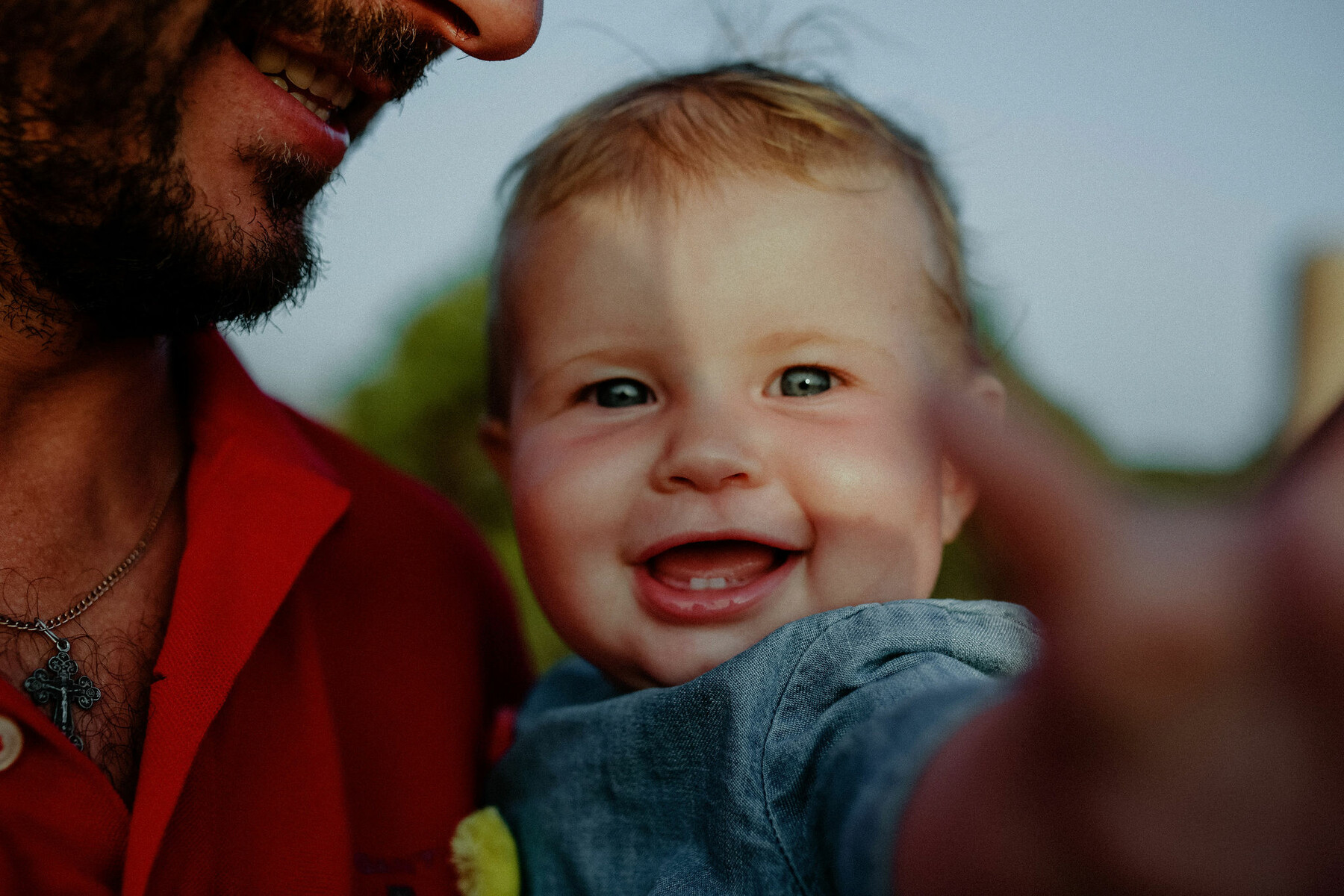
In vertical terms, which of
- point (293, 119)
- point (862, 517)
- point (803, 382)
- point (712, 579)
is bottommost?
point (712, 579)

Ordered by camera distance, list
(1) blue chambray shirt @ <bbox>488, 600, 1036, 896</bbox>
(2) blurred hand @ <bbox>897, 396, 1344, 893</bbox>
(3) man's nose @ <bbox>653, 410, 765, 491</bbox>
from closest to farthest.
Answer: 1. (2) blurred hand @ <bbox>897, 396, 1344, 893</bbox>
2. (1) blue chambray shirt @ <bbox>488, 600, 1036, 896</bbox>
3. (3) man's nose @ <bbox>653, 410, 765, 491</bbox>

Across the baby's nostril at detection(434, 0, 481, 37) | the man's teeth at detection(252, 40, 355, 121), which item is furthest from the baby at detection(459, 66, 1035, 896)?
the man's teeth at detection(252, 40, 355, 121)

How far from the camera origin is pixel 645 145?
5.25ft

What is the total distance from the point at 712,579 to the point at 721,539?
0.20 feet

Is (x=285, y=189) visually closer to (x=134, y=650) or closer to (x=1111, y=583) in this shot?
(x=134, y=650)

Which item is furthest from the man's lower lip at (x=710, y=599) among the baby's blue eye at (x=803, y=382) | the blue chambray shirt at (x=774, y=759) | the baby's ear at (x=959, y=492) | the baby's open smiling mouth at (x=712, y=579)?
the baby's ear at (x=959, y=492)

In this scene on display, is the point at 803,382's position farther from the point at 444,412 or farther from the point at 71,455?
the point at 444,412

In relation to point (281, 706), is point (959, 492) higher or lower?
higher

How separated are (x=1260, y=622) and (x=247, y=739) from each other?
1.26 meters

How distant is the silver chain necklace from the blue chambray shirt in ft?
2.08

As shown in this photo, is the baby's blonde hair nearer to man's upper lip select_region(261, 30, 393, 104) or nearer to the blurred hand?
man's upper lip select_region(261, 30, 393, 104)

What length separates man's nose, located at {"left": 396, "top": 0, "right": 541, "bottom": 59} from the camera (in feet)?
4.77

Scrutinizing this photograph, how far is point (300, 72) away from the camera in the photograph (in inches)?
62.2

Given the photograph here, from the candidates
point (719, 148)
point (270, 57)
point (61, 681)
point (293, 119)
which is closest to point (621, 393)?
point (719, 148)
